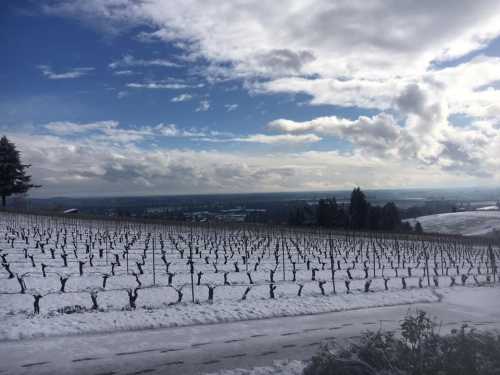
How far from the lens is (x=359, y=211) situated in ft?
235

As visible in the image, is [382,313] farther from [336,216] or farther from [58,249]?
[336,216]

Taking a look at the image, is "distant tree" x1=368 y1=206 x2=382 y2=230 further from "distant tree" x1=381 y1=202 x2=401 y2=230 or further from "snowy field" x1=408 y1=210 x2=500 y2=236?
"snowy field" x1=408 y1=210 x2=500 y2=236

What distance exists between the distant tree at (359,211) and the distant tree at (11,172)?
1935 inches

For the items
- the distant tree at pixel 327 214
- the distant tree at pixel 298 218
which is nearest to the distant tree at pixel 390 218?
the distant tree at pixel 327 214

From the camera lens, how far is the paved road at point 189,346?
1057cm

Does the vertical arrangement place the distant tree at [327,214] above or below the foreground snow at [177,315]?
above

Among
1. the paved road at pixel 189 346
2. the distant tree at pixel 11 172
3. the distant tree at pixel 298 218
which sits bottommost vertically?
the paved road at pixel 189 346

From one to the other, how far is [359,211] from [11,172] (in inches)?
2053

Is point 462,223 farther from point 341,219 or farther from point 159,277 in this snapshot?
point 159,277

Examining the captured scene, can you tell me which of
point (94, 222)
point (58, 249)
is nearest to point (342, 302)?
point (58, 249)

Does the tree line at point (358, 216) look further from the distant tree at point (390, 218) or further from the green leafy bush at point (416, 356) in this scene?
the green leafy bush at point (416, 356)

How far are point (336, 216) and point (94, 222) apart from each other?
41.3 meters

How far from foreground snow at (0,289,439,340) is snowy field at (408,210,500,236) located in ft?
224

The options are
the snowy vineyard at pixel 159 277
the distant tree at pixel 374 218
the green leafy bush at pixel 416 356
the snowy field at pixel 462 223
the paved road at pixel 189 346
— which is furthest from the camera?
the snowy field at pixel 462 223
